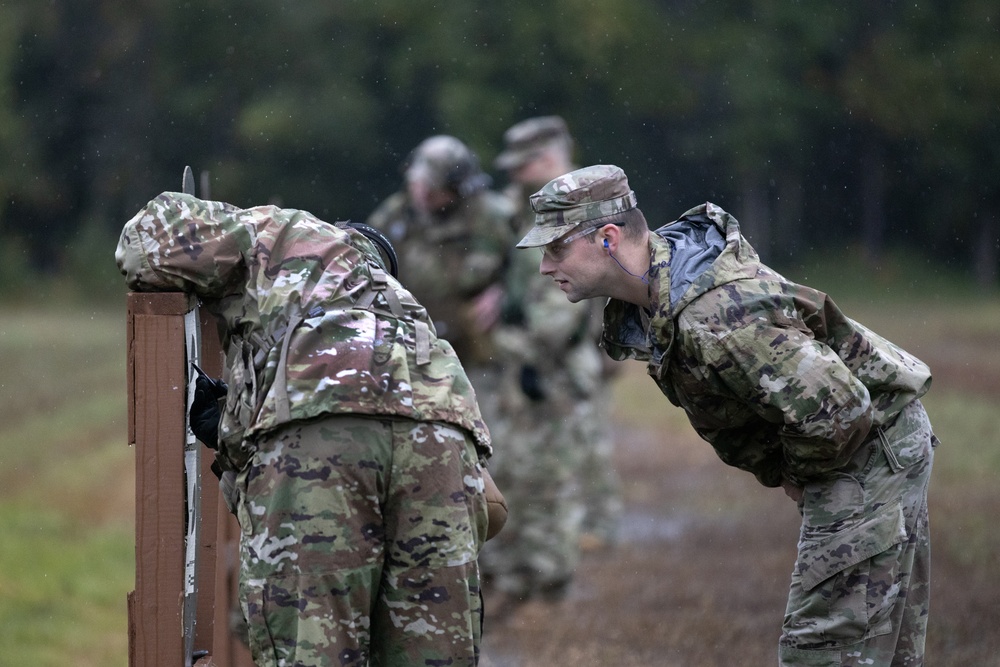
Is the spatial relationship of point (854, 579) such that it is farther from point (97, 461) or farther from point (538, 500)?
point (97, 461)

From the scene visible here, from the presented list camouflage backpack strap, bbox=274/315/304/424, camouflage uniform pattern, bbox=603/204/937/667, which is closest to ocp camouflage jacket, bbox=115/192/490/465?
camouflage backpack strap, bbox=274/315/304/424

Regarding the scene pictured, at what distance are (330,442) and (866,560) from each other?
1.55 meters

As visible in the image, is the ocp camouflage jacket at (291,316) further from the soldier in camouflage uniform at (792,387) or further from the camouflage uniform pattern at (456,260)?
the camouflage uniform pattern at (456,260)

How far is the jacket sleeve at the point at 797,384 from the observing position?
3.23m

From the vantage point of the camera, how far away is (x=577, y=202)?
11.4 feet

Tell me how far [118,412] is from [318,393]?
411 inches

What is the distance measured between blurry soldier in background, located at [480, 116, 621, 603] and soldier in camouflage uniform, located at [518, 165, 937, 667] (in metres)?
3.03

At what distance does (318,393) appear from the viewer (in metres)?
2.84

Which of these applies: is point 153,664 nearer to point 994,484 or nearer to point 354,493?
point 354,493

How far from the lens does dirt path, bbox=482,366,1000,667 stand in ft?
17.6

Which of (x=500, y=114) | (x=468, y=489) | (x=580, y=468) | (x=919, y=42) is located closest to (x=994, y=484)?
(x=580, y=468)

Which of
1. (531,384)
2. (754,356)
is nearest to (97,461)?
(531,384)

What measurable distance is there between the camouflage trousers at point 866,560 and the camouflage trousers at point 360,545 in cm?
105

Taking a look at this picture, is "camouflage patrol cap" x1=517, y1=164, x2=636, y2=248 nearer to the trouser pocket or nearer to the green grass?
the trouser pocket
